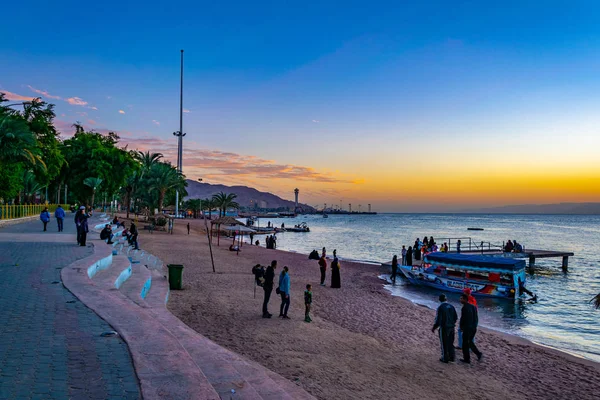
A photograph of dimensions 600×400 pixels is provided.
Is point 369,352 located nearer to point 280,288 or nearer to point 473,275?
point 280,288

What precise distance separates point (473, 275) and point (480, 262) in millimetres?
1255

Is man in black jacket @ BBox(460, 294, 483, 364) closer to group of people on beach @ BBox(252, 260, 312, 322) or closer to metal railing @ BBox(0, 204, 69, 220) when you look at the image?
group of people on beach @ BBox(252, 260, 312, 322)

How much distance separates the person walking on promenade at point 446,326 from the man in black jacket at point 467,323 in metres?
0.32

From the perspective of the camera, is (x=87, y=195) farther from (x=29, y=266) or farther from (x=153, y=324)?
(x=153, y=324)

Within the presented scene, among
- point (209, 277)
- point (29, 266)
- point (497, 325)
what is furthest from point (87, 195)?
point (497, 325)

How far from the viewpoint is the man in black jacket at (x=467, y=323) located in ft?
33.5

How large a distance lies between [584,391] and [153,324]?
10.0 metres

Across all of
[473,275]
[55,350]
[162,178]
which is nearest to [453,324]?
[55,350]

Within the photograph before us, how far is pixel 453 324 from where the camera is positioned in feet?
32.9

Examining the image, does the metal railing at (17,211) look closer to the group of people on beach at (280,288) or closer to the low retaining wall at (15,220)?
the low retaining wall at (15,220)

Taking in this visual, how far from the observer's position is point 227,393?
5.20 metres

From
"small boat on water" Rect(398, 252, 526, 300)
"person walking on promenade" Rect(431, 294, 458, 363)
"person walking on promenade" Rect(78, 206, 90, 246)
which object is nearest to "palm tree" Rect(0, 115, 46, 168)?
"person walking on promenade" Rect(78, 206, 90, 246)

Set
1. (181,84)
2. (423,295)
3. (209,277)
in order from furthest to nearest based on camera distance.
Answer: (181,84) < (423,295) < (209,277)

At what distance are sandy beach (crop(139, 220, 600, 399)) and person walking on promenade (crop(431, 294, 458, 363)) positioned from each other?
0.29 meters
